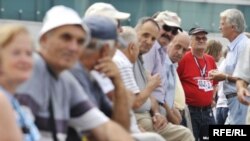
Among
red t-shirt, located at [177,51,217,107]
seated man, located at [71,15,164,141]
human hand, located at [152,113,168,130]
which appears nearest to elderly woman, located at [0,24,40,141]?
seated man, located at [71,15,164,141]

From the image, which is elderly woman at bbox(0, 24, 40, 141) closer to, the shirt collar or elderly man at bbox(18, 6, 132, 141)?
elderly man at bbox(18, 6, 132, 141)

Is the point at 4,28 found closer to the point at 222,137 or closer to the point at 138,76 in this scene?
the point at 138,76

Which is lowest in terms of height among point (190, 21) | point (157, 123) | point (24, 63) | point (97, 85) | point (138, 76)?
point (190, 21)

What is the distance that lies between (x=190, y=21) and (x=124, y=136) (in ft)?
74.1

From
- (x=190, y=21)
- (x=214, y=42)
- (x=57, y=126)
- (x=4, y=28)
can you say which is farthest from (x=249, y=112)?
(x=190, y=21)

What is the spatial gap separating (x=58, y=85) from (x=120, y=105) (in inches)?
30.1

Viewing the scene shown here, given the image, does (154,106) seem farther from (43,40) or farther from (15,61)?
(15,61)

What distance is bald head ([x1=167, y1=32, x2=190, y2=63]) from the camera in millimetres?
9242

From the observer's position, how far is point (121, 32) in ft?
21.3

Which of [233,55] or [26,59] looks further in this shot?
[233,55]

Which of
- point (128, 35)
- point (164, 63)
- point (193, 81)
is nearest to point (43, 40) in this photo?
point (128, 35)

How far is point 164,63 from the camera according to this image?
27.1 ft

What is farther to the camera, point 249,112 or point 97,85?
point 249,112

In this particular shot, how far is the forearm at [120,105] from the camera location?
481cm
